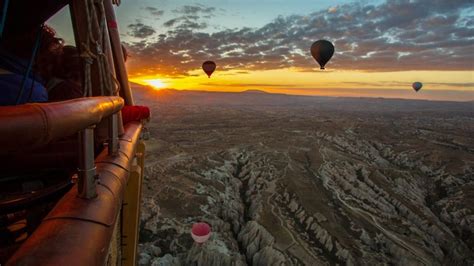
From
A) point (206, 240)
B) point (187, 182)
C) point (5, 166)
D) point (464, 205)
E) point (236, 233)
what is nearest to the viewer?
point (5, 166)

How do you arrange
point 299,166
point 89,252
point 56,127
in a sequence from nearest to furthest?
point 56,127 → point 89,252 → point 299,166

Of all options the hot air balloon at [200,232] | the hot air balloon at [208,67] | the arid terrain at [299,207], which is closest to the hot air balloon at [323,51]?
the arid terrain at [299,207]

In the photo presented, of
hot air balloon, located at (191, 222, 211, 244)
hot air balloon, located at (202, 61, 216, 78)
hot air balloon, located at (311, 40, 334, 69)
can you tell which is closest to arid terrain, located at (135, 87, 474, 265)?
hot air balloon, located at (191, 222, 211, 244)

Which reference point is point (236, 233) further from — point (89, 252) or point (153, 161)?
point (89, 252)

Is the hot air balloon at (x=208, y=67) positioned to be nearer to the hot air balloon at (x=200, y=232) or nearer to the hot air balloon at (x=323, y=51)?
the hot air balloon at (x=323, y=51)

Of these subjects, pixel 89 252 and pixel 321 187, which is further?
pixel 321 187

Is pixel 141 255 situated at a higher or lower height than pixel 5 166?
lower

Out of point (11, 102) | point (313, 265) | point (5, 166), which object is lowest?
point (313, 265)

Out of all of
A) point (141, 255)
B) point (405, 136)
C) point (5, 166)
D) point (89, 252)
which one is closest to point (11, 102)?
point (5, 166)
